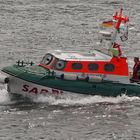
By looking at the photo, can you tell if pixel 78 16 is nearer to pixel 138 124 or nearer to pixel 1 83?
pixel 1 83

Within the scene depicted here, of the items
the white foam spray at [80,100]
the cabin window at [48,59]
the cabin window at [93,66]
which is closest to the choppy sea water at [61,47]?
the white foam spray at [80,100]

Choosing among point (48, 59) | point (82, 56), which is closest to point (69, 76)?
point (82, 56)

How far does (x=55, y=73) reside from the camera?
31.0m

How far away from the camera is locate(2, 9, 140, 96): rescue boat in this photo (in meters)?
30.7

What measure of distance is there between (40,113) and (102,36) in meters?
5.15

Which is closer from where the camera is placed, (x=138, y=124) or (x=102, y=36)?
(x=138, y=124)

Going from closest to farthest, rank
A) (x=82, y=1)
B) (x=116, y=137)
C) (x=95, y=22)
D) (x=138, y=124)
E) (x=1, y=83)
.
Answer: (x=116, y=137)
(x=138, y=124)
(x=1, y=83)
(x=95, y=22)
(x=82, y=1)

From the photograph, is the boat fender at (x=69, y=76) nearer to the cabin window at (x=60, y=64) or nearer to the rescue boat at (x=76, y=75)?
Result: the rescue boat at (x=76, y=75)

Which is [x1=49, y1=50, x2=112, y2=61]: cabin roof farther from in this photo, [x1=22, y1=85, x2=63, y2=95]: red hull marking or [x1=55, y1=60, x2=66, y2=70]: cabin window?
[x1=22, y1=85, x2=63, y2=95]: red hull marking

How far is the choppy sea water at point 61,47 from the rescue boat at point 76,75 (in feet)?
1.45

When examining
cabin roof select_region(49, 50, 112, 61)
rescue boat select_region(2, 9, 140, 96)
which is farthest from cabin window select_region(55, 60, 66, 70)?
cabin roof select_region(49, 50, 112, 61)

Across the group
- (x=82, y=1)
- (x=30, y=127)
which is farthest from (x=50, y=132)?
(x=82, y=1)

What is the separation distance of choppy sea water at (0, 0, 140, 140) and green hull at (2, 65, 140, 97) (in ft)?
1.12

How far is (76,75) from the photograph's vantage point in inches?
1220
